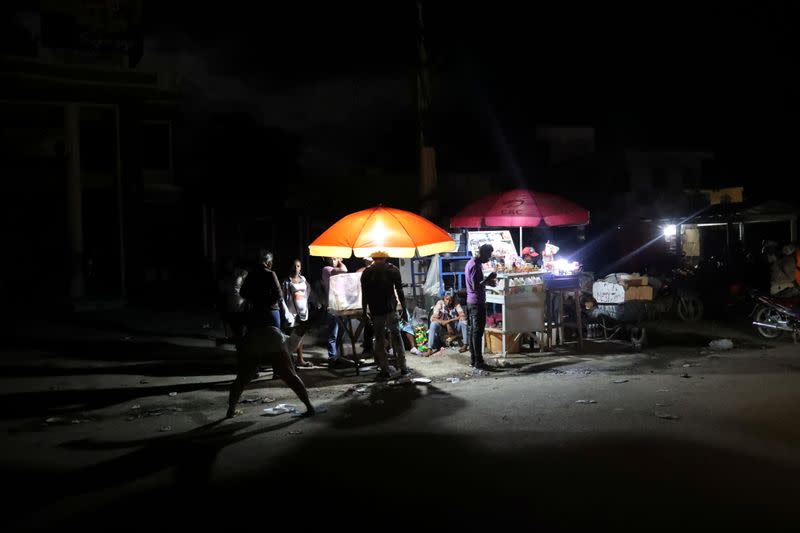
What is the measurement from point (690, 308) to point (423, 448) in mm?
11748

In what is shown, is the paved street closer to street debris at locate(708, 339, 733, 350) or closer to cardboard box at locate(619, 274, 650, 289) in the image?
street debris at locate(708, 339, 733, 350)

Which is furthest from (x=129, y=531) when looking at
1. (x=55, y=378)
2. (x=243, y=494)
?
(x=55, y=378)

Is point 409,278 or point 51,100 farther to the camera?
point 51,100

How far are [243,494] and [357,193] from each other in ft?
69.7

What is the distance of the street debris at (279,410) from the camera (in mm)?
7898

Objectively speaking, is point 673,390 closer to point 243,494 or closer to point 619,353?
point 619,353

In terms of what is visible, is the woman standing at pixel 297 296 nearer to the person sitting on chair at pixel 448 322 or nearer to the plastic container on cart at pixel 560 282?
the person sitting on chair at pixel 448 322

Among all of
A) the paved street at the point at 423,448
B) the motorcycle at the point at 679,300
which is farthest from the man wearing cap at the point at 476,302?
the motorcycle at the point at 679,300

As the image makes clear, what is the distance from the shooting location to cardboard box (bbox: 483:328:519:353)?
39.2 feet

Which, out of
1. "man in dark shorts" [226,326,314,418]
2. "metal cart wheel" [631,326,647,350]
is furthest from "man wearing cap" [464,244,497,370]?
"man in dark shorts" [226,326,314,418]

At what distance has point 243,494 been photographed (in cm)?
518

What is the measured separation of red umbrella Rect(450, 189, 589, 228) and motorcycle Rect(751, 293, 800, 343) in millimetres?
4006

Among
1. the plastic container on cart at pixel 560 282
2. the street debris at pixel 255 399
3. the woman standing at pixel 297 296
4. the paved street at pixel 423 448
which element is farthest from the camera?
the plastic container on cart at pixel 560 282

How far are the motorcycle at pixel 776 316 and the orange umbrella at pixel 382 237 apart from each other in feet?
21.0
